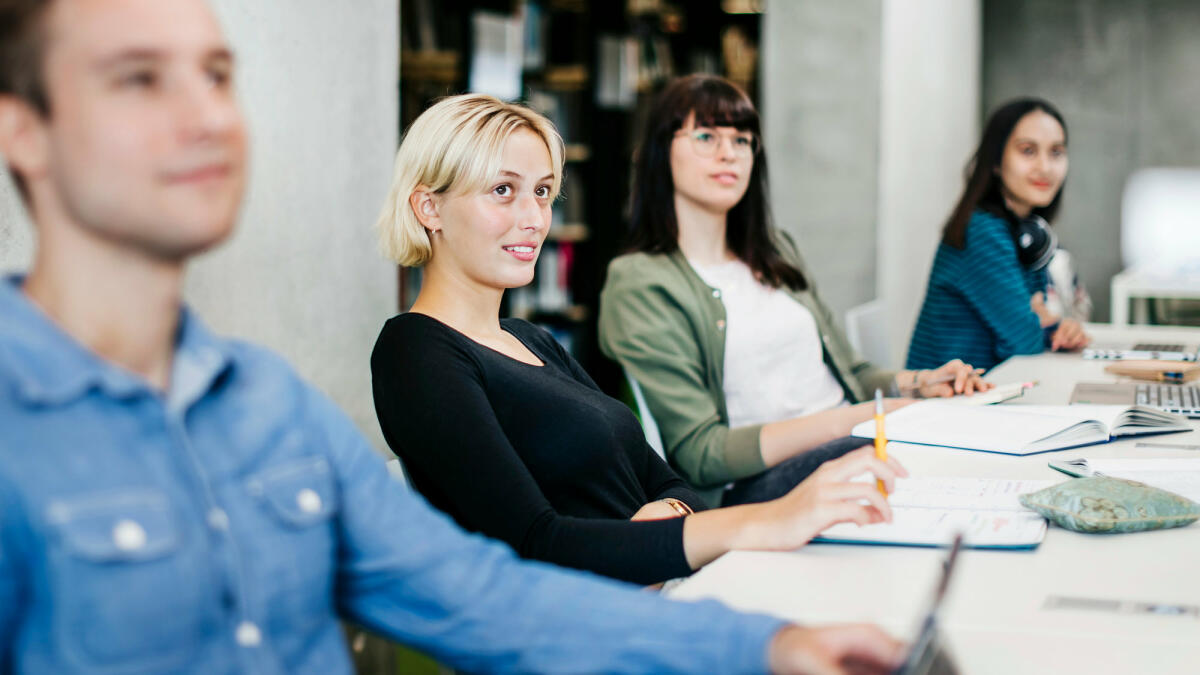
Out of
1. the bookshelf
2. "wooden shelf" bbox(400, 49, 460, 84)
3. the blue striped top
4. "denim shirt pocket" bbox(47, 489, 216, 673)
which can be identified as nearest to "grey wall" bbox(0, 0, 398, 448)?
"denim shirt pocket" bbox(47, 489, 216, 673)

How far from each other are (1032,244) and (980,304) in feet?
0.79

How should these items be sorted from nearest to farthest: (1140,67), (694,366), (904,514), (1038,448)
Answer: (904,514), (1038,448), (694,366), (1140,67)

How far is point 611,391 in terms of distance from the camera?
614 cm

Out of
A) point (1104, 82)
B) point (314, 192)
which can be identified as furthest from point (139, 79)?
point (1104, 82)

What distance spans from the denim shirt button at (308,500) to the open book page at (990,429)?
4.03 ft

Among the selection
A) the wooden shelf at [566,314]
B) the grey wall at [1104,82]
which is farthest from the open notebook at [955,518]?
the grey wall at [1104,82]

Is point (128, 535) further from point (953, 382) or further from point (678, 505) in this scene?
point (953, 382)

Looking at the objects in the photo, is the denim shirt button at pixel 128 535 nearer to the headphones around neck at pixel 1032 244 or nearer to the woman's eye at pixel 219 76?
the woman's eye at pixel 219 76

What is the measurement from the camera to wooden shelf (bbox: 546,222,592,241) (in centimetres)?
582

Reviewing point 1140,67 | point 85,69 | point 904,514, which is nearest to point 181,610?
point 85,69

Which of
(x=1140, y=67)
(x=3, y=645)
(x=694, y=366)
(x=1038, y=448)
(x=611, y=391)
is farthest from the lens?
(x=1140, y=67)

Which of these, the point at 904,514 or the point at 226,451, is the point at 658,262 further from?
the point at 226,451

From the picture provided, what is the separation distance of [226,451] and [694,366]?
1.66m

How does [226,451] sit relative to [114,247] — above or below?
below
